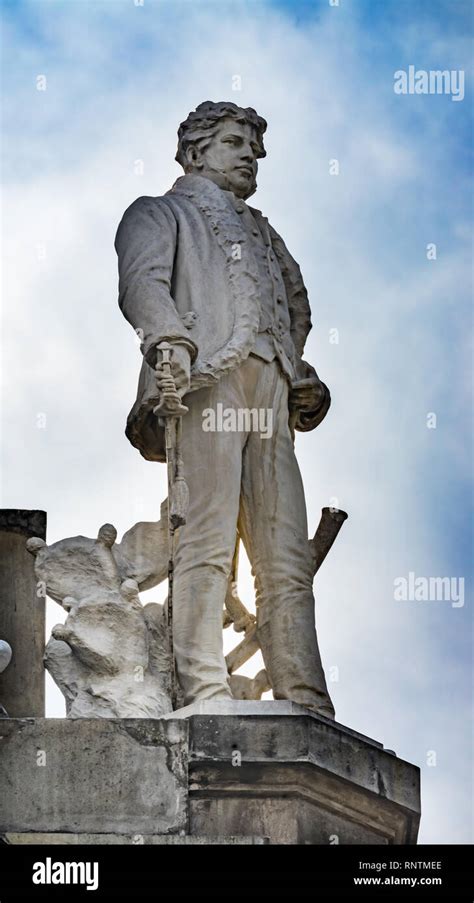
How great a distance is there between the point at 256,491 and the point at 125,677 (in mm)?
1463

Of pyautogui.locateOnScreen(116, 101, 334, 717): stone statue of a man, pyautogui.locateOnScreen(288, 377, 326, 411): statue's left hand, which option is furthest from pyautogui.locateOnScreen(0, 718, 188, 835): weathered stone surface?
pyautogui.locateOnScreen(288, 377, 326, 411): statue's left hand

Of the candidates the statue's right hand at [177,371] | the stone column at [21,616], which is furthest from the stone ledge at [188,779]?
the statue's right hand at [177,371]

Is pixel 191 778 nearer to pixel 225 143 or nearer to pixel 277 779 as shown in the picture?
pixel 277 779

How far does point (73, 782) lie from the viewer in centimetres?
1406

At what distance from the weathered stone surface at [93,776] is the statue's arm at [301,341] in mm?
2564

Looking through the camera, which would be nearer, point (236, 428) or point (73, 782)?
point (73, 782)

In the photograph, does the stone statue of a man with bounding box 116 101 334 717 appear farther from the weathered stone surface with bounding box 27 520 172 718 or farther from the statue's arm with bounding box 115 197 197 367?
the weathered stone surface with bounding box 27 520 172 718

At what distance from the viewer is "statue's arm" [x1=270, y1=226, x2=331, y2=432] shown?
52.8 ft

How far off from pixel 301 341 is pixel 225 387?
1.03 m

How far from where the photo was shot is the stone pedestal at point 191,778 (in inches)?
551
